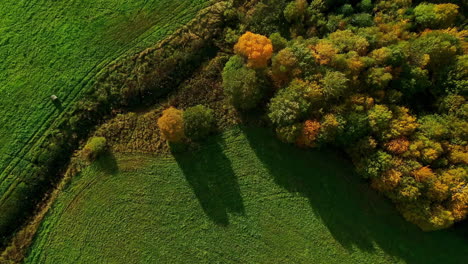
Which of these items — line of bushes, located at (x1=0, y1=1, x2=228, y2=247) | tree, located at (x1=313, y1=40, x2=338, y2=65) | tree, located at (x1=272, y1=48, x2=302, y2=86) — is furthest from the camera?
line of bushes, located at (x1=0, y1=1, x2=228, y2=247)

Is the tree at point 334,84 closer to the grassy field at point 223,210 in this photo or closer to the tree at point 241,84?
the tree at point 241,84

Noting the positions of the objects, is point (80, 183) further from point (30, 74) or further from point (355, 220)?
point (355, 220)

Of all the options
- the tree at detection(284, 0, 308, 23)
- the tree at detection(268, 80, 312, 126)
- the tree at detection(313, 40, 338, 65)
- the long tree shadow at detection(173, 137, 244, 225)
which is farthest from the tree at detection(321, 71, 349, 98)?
the long tree shadow at detection(173, 137, 244, 225)

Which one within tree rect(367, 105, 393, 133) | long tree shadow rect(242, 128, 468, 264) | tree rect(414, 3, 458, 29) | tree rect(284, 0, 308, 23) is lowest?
long tree shadow rect(242, 128, 468, 264)

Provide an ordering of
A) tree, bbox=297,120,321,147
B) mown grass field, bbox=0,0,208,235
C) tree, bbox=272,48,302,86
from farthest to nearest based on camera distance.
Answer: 1. mown grass field, bbox=0,0,208,235
2. tree, bbox=272,48,302,86
3. tree, bbox=297,120,321,147

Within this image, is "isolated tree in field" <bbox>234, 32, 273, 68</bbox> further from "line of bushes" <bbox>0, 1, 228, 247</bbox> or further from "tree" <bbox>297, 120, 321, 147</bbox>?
"tree" <bbox>297, 120, 321, 147</bbox>

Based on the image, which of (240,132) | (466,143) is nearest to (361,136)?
(466,143)


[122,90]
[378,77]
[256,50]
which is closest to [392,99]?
[378,77]
